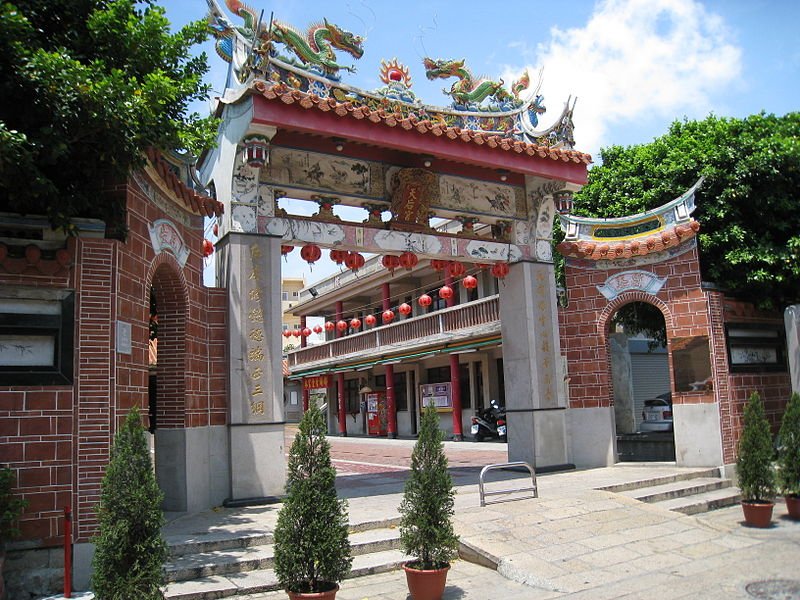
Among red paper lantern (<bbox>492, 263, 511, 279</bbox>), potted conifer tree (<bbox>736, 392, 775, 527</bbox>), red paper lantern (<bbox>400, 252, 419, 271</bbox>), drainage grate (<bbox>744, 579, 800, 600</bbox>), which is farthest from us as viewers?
red paper lantern (<bbox>492, 263, 511, 279</bbox>)

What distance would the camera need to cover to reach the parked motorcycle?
2162 centimetres

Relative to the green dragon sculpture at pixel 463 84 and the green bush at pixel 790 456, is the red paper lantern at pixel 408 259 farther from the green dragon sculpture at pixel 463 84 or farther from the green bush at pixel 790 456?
the green bush at pixel 790 456

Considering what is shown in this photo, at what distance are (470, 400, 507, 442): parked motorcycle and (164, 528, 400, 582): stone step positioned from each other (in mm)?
14054

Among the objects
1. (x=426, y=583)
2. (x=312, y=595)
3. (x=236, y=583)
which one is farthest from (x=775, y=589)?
(x=236, y=583)

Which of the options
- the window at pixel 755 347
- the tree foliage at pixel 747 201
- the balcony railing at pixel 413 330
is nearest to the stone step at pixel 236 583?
the window at pixel 755 347

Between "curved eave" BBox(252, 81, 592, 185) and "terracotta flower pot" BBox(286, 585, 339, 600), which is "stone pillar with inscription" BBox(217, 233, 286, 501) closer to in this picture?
"curved eave" BBox(252, 81, 592, 185)

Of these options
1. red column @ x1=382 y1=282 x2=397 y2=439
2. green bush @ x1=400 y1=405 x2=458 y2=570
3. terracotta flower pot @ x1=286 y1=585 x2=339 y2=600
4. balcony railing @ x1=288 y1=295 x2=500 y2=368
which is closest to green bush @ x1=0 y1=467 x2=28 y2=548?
terracotta flower pot @ x1=286 y1=585 x2=339 y2=600

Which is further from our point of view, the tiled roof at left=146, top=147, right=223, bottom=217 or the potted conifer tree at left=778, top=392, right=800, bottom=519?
the potted conifer tree at left=778, top=392, right=800, bottom=519

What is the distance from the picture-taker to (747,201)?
12578 mm

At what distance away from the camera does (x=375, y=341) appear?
2738cm

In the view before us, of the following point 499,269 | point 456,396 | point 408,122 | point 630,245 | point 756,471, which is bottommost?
point 756,471

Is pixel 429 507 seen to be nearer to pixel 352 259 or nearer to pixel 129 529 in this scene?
pixel 129 529

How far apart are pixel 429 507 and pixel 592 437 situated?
7.58 metres

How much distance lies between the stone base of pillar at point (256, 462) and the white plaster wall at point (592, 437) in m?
5.76
